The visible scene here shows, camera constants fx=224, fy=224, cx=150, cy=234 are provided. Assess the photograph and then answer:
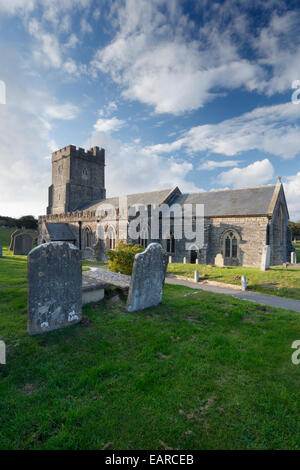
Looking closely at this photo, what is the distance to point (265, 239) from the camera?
19.6m

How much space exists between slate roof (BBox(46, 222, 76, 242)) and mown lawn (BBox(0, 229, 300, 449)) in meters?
24.1

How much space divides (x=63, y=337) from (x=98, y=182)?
38.4 meters

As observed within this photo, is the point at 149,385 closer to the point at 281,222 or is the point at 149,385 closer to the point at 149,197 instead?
the point at 281,222

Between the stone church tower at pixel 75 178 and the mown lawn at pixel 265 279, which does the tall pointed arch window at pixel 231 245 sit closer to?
the mown lawn at pixel 265 279

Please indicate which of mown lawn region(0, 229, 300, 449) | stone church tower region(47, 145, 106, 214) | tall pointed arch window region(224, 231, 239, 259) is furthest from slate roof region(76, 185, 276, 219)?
mown lawn region(0, 229, 300, 449)

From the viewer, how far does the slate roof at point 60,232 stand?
95.2 ft

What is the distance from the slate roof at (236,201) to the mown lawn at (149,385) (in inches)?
655

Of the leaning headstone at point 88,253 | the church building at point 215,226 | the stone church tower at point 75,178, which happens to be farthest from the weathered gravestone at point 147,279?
the stone church tower at point 75,178

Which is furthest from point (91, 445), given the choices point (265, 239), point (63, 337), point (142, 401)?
point (265, 239)

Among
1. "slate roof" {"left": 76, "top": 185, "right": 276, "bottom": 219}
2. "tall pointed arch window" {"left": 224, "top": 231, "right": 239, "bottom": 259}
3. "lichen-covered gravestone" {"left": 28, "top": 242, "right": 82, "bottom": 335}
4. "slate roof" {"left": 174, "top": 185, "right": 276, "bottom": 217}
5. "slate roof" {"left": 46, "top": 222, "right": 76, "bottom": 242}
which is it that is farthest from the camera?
"slate roof" {"left": 46, "top": 222, "right": 76, "bottom": 242}

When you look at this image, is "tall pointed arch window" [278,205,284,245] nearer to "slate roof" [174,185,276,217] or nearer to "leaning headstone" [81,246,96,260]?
"slate roof" [174,185,276,217]

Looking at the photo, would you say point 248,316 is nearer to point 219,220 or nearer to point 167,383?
point 167,383

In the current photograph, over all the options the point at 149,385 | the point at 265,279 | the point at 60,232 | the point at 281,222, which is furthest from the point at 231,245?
the point at 60,232

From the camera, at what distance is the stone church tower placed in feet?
123
